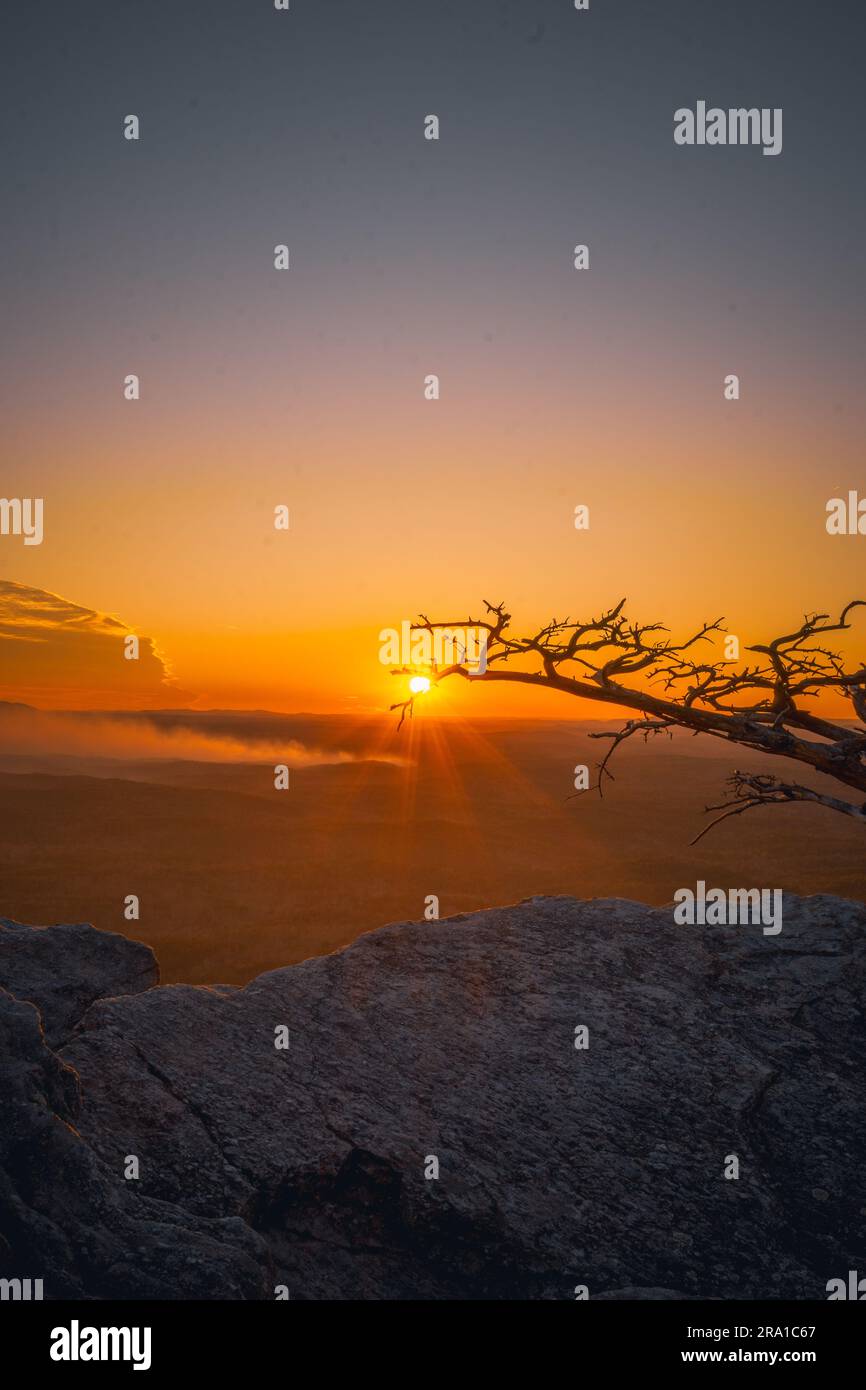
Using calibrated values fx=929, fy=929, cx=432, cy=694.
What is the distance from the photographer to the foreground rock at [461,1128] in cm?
733

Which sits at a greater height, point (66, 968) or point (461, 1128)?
point (66, 968)

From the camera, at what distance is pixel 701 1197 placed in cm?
872

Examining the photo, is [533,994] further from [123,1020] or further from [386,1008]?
[123,1020]

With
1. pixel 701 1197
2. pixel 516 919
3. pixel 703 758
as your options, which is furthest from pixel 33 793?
pixel 703 758

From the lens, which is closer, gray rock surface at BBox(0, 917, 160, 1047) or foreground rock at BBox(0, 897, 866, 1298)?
foreground rock at BBox(0, 897, 866, 1298)

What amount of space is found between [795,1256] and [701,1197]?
0.92 metres

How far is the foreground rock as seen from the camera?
7328 millimetres

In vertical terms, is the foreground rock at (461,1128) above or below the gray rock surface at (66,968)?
below

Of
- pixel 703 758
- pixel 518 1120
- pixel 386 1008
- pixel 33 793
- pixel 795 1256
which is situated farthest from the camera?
pixel 703 758

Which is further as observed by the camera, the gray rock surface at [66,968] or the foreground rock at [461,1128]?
the gray rock surface at [66,968]

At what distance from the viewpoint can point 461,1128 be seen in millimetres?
9078

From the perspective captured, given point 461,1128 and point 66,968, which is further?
point 66,968

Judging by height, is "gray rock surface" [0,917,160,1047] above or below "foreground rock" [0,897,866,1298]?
above

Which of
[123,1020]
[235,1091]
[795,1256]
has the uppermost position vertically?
[123,1020]
